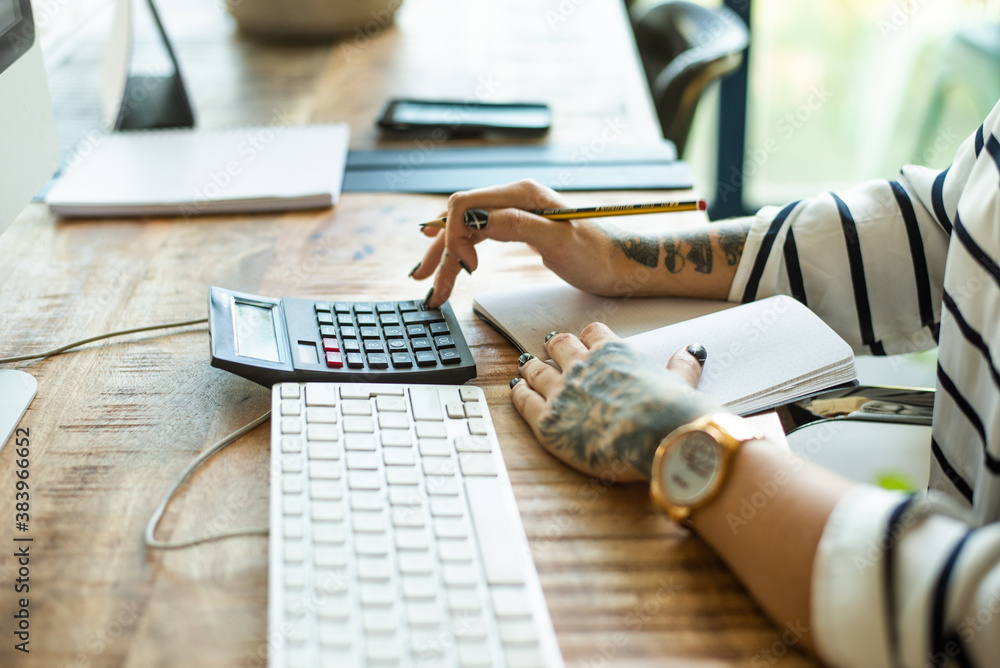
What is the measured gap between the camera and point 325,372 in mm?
684

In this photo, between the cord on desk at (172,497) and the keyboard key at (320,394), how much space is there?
5 cm

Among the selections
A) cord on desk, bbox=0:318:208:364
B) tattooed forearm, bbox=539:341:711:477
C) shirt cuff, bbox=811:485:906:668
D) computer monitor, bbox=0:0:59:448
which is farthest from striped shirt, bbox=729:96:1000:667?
computer monitor, bbox=0:0:59:448

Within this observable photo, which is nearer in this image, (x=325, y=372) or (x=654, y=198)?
(x=325, y=372)

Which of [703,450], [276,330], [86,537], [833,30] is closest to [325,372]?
[276,330]

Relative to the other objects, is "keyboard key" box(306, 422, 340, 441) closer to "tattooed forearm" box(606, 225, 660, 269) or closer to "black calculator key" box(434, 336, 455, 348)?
"black calculator key" box(434, 336, 455, 348)

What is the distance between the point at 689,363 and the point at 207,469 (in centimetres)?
40

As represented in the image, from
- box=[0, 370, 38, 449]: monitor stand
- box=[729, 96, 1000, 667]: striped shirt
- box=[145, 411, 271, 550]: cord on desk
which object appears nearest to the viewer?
box=[729, 96, 1000, 667]: striped shirt

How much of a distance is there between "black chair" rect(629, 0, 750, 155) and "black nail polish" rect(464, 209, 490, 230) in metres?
0.93

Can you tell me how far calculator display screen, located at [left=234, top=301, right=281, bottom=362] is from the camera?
683 mm

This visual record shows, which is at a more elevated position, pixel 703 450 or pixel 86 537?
pixel 703 450

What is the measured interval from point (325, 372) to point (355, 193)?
455 mm

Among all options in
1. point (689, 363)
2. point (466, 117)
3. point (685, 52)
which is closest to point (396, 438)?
point (689, 363)

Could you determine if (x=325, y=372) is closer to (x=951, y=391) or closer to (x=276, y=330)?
(x=276, y=330)

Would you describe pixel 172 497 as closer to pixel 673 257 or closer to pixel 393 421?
pixel 393 421
